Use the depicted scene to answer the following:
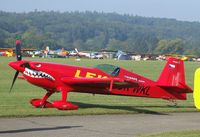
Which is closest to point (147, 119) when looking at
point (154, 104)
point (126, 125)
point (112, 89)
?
point (126, 125)

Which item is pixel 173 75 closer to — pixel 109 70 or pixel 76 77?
pixel 109 70

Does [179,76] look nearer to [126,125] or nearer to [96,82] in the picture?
[96,82]

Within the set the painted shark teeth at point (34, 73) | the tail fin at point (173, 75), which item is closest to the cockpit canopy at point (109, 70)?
the tail fin at point (173, 75)

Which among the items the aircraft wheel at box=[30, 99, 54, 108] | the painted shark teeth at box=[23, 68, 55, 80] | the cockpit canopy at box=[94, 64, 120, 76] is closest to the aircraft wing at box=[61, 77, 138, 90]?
the cockpit canopy at box=[94, 64, 120, 76]

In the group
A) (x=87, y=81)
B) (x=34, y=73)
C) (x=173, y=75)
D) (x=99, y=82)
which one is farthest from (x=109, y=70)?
(x=34, y=73)

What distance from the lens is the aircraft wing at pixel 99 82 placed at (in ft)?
54.9

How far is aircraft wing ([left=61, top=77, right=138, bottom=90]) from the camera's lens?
16.7m

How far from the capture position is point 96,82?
1717cm

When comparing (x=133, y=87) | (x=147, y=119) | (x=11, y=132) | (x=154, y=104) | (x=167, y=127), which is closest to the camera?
(x=11, y=132)

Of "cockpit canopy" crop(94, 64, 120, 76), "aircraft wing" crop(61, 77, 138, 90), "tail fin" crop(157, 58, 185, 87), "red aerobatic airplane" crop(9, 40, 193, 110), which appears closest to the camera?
"aircraft wing" crop(61, 77, 138, 90)

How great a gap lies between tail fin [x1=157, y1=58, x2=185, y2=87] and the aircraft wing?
180cm

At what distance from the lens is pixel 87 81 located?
56.2 feet

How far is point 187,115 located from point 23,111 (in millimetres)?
5210

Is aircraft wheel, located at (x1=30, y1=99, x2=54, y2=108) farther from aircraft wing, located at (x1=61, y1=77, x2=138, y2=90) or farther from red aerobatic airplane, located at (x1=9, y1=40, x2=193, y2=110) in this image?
aircraft wing, located at (x1=61, y1=77, x2=138, y2=90)
